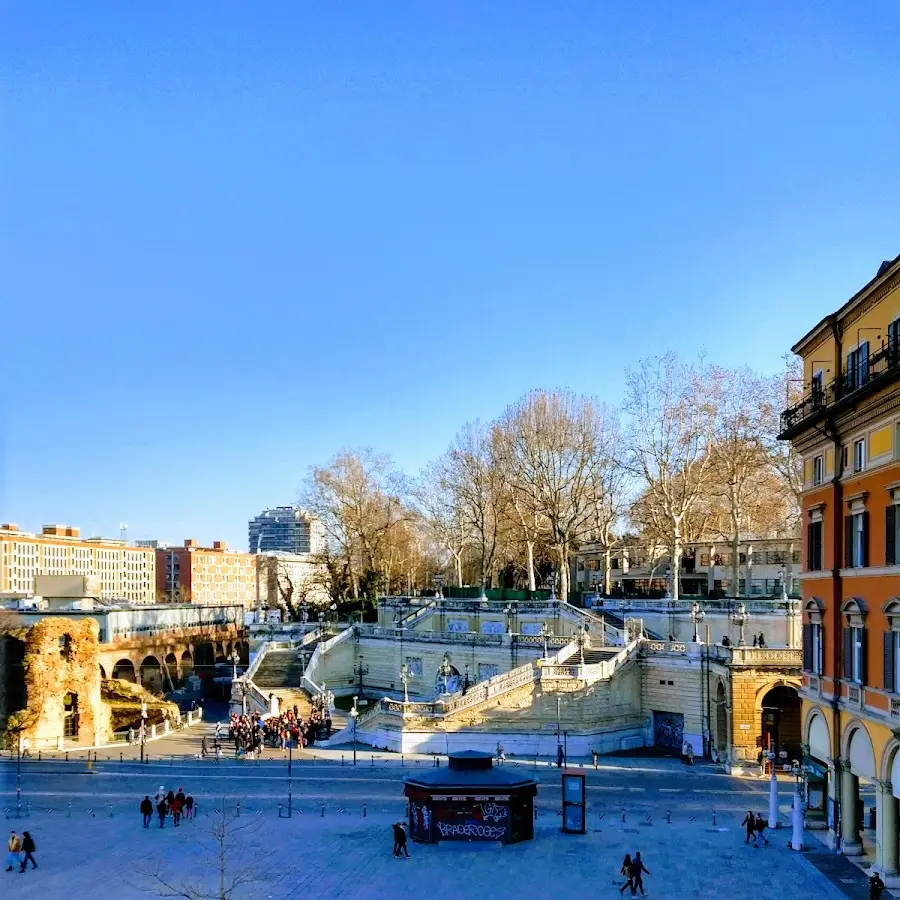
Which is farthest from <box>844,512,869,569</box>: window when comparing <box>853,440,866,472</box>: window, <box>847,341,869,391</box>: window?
<box>847,341,869,391</box>: window

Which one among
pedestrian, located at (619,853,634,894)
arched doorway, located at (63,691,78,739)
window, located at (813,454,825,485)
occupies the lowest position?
arched doorway, located at (63,691,78,739)

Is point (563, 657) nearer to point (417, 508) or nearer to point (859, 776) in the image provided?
point (859, 776)

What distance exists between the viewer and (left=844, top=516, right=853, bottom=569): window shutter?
2723 centimetres

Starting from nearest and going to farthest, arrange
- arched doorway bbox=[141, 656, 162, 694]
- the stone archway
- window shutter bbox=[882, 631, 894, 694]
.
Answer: window shutter bbox=[882, 631, 894, 694] < the stone archway < arched doorway bbox=[141, 656, 162, 694]

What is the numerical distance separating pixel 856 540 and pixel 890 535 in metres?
2.34

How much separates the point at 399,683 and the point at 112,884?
35584mm

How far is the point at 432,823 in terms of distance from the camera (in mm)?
29094

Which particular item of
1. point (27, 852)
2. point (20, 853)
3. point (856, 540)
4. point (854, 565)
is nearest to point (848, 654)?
point (854, 565)

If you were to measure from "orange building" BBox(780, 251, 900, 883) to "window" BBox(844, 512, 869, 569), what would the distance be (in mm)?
27

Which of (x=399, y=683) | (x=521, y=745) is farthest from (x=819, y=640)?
(x=399, y=683)

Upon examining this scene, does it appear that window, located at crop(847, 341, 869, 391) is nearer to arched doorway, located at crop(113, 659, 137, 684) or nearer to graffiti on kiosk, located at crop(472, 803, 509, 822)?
graffiti on kiosk, located at crop(472, 803, 509, 822)

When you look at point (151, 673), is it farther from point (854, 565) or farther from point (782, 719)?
point (854, 565)

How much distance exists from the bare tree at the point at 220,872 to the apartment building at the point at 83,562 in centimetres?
7688

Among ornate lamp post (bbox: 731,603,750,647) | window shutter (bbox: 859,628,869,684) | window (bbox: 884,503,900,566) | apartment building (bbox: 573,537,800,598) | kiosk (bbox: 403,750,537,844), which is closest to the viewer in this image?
window (bbox: 884,503,900,566)
